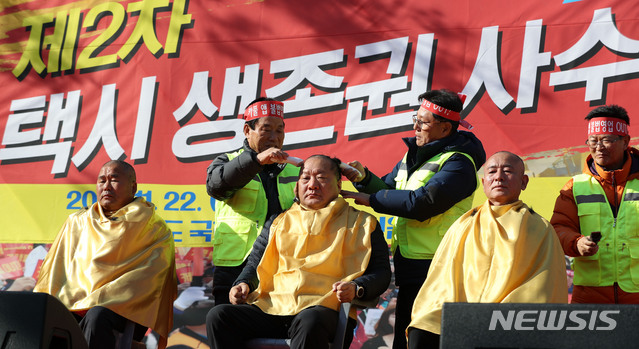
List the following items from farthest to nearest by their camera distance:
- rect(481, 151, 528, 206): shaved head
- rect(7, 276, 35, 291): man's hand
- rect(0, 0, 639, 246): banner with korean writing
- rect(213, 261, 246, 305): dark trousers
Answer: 1. rect(7, 276, 35, 291): man's hand
2. rect(0, 0, 639, 246): banner with korean writing
3. rect(213, 261, 246, 305): dark trousers
4. rect(481, 151, 528, 206): shaved head

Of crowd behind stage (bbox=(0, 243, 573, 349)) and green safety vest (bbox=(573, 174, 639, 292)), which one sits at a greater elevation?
green safety vest (bbox=(573, 174, 639, 292))

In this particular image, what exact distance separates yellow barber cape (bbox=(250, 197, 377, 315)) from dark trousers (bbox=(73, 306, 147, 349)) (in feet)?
1.90

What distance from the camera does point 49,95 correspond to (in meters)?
4.60

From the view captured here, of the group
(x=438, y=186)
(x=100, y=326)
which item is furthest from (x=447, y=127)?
(x=100, y=326)

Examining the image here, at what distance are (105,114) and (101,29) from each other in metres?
0.54

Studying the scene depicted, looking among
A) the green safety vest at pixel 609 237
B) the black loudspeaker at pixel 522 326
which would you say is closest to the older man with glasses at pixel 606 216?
the green safety vest at pixel 609 237

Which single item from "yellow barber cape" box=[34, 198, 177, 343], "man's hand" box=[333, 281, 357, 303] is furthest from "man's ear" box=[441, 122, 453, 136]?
"yellow barber cape" box=[34, 198, 177, 343]

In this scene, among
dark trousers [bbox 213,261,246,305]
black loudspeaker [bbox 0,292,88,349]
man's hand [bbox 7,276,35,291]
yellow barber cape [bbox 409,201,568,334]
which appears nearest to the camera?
black loudspeaker [bbox 0,292,88,349]

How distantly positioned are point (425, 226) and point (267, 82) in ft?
5.02

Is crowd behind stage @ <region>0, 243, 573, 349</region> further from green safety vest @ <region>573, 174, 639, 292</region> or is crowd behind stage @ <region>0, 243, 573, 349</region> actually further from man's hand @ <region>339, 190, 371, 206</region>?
man's hand @ <region>339, 190, 371, 206</region>

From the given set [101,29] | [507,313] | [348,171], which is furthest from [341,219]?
[101,29]

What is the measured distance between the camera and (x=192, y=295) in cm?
419

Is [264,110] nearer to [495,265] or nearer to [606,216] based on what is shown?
[495,265]

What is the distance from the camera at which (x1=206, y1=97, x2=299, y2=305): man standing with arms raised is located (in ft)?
10.8
